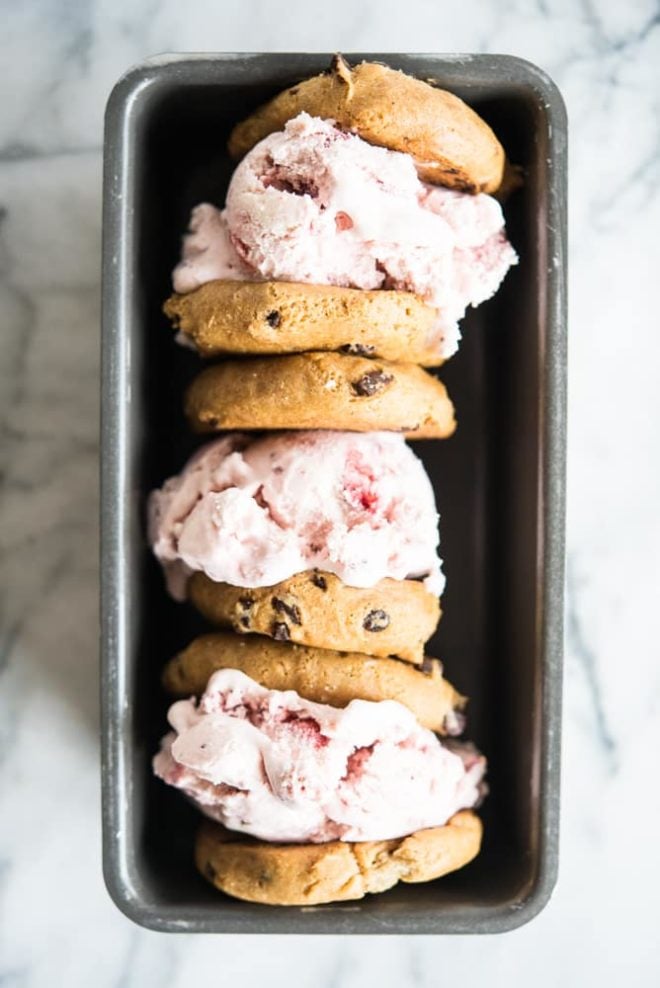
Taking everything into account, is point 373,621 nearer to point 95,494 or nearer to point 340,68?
point 95,494

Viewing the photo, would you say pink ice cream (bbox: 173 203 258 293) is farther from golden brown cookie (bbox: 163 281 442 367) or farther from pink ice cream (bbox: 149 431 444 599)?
pink ice cream (bbox: 149 431 444 599)

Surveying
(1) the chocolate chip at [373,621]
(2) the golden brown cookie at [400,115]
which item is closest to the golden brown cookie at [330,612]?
(1) the chocolate chip at [373,621]

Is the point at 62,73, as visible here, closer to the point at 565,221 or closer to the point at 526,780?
the point at 565,221

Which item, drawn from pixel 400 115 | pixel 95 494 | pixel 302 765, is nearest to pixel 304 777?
pixel 302 765

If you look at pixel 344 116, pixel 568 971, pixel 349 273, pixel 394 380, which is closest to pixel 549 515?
pixel 394 380

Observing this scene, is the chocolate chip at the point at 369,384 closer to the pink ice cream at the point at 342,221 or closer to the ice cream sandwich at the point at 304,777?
the pink ice cream at the point at 342,221

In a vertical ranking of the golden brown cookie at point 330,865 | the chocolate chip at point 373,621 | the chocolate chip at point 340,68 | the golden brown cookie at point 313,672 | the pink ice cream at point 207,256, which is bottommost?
the golden brown cookie at point 330,865

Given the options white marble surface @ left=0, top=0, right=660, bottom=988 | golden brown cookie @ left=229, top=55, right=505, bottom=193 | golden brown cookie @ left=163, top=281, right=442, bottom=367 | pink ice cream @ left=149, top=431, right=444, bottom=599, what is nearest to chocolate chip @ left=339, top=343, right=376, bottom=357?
golden brown cookie @ left=163, top=281, right=442, bottom=367

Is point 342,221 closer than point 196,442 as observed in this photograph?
Yes
